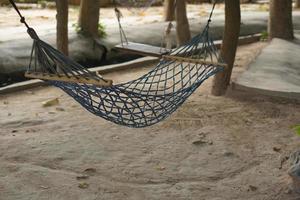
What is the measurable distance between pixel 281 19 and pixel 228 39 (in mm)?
2426

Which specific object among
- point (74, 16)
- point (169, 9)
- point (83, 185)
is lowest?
point (83, 185)

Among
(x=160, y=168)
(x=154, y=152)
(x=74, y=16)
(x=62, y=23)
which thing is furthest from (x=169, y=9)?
(x=160, y=168)

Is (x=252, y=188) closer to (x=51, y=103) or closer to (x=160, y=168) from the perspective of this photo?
(x=160, y=168)

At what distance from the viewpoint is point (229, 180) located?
2.77 meters

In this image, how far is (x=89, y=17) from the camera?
5969mm

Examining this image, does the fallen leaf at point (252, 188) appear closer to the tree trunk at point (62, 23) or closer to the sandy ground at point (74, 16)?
the tree trunk at point (62, 23)

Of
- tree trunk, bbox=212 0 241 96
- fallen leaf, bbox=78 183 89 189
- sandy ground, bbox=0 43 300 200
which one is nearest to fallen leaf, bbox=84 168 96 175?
sandy ground, bbox=0 43 300 200

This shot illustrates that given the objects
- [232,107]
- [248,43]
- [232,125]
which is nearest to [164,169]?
[232,125]

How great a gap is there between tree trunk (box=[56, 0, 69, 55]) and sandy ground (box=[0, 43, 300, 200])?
0.95 metres

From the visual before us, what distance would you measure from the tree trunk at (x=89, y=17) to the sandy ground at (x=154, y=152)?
2.00 metres

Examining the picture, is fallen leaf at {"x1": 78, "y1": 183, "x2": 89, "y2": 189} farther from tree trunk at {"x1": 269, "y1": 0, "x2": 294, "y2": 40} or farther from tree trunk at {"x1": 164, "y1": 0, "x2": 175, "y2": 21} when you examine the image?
tree trunk at {"x1": 164, "y1": 0, "x2": 175, "y2": 21}

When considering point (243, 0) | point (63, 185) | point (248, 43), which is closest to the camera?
point (63, 185)

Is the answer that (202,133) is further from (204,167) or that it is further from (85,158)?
(85,158)

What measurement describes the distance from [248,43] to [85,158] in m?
4.54
